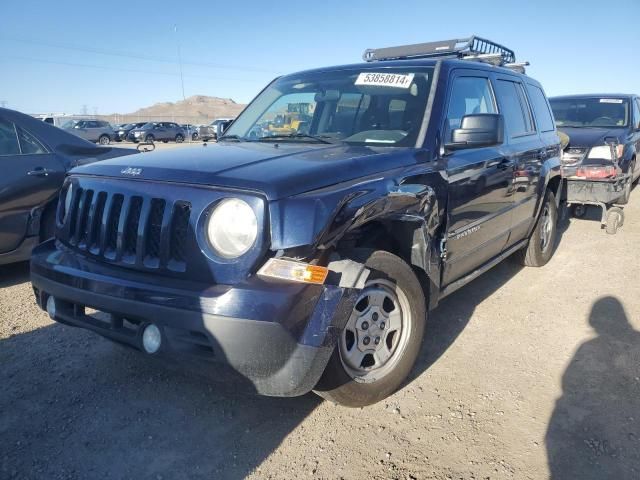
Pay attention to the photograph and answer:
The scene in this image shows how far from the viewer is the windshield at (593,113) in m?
8.48

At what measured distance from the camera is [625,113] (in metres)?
8.45

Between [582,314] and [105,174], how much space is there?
12.6 ft

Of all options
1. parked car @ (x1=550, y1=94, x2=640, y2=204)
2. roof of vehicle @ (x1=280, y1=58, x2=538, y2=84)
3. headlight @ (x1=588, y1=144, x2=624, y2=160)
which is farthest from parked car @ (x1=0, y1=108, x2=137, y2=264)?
headlight @ (x1=588, y1=144, x2=624, y2=160)

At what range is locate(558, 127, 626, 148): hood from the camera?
734 centimetres

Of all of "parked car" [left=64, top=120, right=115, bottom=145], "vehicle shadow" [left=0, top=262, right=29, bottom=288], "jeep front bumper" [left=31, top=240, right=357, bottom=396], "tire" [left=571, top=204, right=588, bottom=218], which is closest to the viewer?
"jeep front bumper" [left=31, top=240, right=357, bottom=396]

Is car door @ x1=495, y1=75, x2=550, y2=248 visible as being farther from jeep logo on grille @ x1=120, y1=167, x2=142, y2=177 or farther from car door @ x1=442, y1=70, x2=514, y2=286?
jeep logo on grille @ x1=120, y1=167, x2=142, y2=177

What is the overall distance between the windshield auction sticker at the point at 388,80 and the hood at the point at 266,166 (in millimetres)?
661

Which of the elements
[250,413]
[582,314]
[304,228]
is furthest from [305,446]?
[582,314]

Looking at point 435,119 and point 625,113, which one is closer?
point 435,119

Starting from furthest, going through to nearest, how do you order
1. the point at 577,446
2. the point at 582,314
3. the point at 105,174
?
1. the point at 582,314
2. the point at 105,174
3. the point at 577,446

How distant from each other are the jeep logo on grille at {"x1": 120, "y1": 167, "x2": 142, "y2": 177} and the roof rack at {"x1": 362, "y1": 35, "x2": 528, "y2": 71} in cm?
275

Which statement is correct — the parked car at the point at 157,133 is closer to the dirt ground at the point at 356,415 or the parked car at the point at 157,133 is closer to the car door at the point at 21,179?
the car door at the point at 21,179

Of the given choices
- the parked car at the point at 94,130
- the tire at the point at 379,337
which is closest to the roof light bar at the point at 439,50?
the tire at the point at 379,337

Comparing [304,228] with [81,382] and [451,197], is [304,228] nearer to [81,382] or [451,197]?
[451,197]
